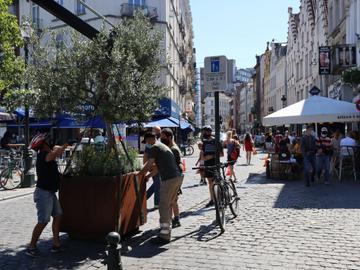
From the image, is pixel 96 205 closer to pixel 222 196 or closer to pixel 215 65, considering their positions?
pixel 222 196

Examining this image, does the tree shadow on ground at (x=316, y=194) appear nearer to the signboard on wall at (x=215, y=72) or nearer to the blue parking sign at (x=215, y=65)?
the signboard on wall at (x=215, y=72)

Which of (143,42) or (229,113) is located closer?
(143,42)

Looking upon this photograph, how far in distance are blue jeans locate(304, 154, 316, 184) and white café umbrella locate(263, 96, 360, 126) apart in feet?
4.96

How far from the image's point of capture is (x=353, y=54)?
932 inches

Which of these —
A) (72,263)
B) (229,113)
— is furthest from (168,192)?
(229,113)

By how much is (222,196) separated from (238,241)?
1347 mm

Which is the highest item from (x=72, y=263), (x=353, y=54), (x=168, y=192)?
(x=353, y=54)

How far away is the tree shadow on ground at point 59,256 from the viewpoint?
20.8 feet

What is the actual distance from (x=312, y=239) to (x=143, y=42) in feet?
13.0

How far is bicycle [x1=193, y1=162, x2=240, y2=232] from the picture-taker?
8104mm

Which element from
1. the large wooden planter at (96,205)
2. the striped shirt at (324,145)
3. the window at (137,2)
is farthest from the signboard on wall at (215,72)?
the window at (137,2)

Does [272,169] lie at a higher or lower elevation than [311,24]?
lower

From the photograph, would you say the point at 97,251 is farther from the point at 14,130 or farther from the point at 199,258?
the point at 14,130

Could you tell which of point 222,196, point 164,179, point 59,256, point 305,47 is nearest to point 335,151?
point 222,196
